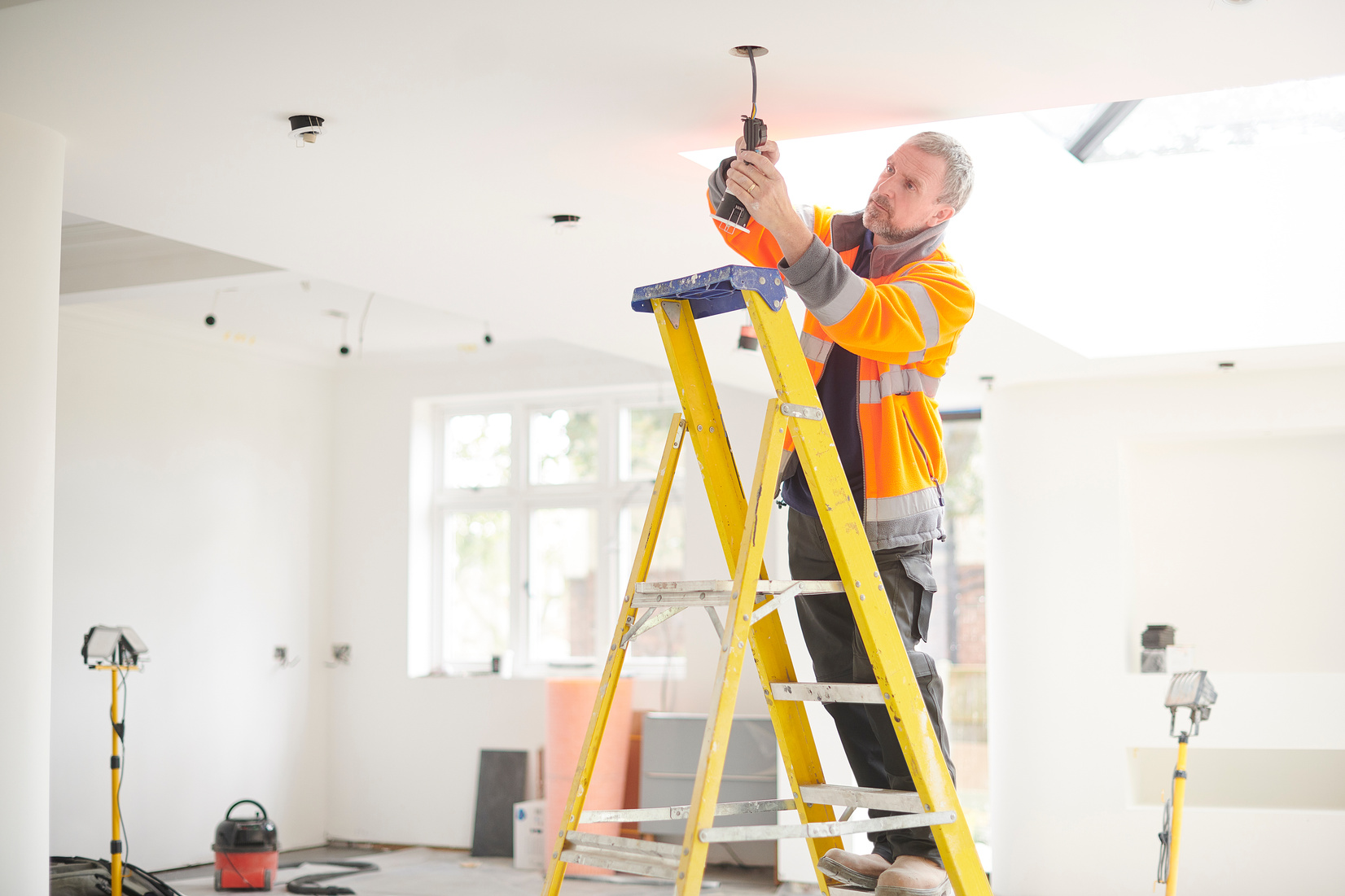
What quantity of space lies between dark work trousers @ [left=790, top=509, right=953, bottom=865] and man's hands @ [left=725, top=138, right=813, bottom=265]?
531 millimetres

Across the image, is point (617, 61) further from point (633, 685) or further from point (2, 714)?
point (633, 685)

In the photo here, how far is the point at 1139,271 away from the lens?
540 cm

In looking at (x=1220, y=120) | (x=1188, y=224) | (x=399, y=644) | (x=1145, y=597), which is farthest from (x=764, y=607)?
(x=399, y=644)

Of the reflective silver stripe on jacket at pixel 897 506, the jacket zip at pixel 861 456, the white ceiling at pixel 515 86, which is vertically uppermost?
the white ceiling at pixel 515 86

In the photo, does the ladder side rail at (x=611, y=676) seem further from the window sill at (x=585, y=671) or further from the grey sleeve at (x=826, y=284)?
the window sill at (x=585, y=671)

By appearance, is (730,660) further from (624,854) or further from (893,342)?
(893,342)

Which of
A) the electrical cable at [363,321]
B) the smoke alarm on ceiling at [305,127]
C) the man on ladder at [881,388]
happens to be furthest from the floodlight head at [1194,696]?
→ the electrical cable at [363,321]

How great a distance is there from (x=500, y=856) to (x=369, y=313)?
3.28 meters

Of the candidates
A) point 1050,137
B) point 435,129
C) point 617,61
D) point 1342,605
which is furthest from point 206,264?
point 1342,605

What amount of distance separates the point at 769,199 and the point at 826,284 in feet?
0.62

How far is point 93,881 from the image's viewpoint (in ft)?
16.5

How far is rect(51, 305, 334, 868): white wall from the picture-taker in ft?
21.1

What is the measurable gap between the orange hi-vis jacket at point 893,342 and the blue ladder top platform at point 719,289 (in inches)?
1.9

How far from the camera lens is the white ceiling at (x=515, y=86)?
2.38 m
